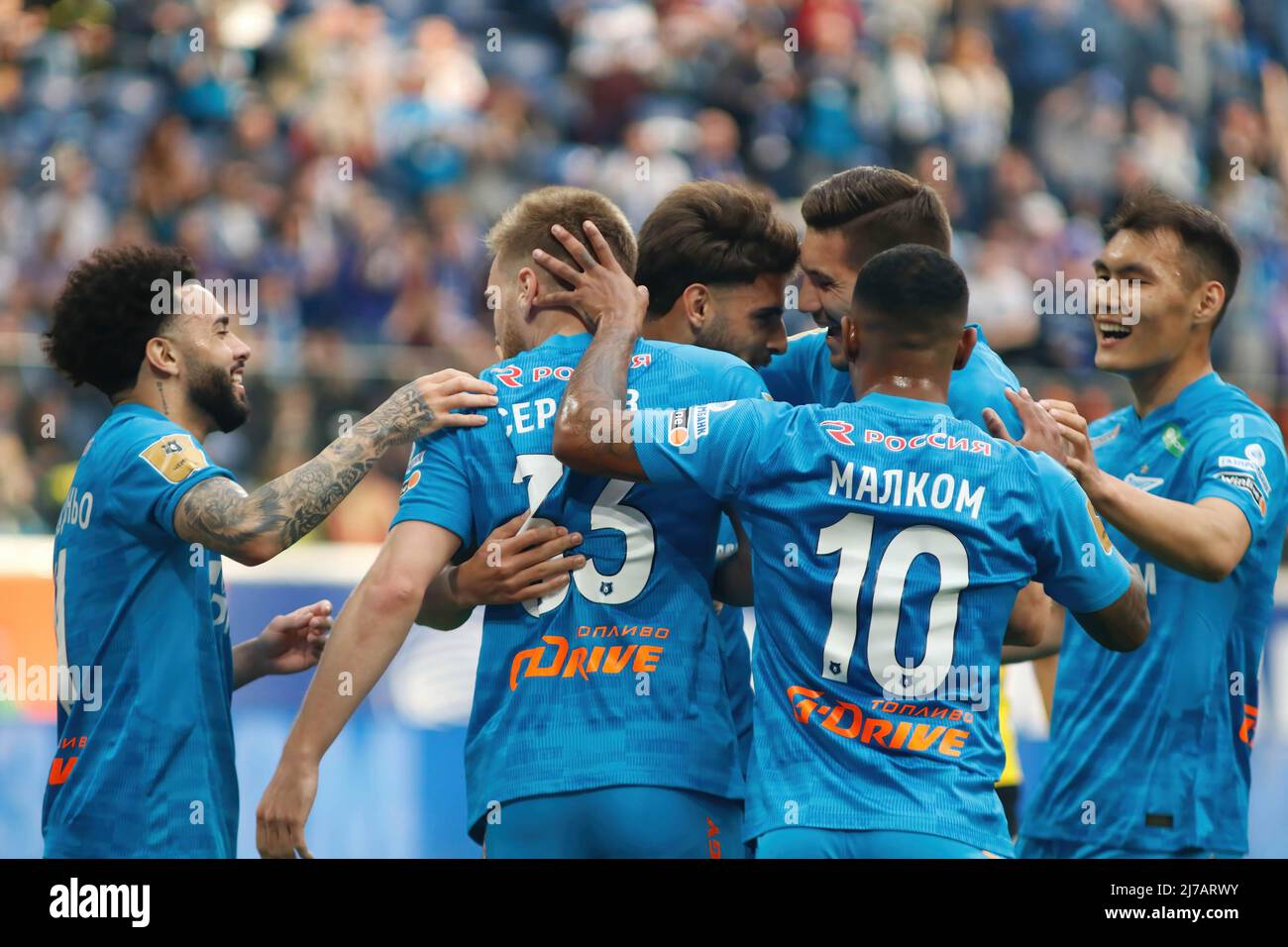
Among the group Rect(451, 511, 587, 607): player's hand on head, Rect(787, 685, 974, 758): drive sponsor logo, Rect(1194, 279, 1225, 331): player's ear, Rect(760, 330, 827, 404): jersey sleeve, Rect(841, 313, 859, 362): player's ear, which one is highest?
Rect(1194, 279, 1225, 331): player's ear

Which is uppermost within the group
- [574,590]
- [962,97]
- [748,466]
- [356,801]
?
[962,97]

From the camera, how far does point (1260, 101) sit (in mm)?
15734

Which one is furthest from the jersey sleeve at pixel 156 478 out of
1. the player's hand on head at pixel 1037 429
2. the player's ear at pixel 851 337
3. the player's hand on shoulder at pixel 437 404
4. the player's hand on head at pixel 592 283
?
the player's hand on head at pixel 1037 429

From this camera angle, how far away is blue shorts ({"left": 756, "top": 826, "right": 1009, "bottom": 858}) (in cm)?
375

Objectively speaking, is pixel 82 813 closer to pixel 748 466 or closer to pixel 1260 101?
pixel 748 466

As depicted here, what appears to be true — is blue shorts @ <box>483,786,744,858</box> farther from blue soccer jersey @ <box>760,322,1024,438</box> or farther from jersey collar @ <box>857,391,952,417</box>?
blue soccer jersey @ <box>760,322,1024,438</box>

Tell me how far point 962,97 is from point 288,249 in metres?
6.47

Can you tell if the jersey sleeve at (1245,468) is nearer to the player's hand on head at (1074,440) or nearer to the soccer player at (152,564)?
the player's hand on head at (1074,440)

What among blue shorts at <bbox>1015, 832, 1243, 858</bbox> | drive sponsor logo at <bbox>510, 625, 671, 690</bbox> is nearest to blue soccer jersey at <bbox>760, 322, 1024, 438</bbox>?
drive sponsor logo at <bbox>510, 625, 671, 690</bbox>

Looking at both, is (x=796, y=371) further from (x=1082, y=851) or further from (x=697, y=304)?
(x=1082, y=851)

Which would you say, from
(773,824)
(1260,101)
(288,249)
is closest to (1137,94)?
(1260,101)

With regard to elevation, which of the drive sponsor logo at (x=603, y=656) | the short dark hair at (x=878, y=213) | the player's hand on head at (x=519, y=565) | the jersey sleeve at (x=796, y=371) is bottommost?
the drive sponsor logo at (x=603, y=656)

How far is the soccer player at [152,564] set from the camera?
176 inches

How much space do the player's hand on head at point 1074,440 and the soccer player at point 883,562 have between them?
0.48 meters
